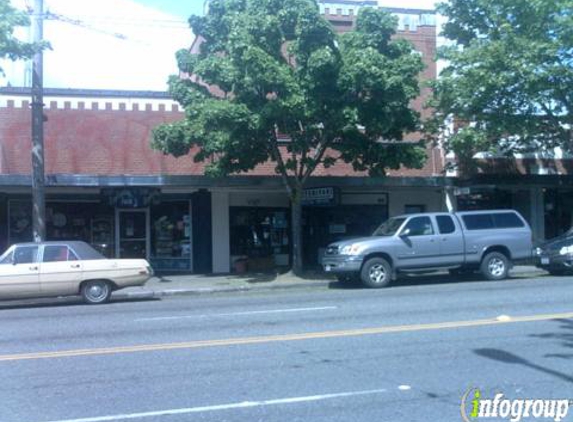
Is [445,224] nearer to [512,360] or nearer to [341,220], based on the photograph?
[341,220]

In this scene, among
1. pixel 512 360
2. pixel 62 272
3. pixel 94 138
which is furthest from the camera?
pixel 94 138

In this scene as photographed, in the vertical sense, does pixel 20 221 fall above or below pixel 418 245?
above

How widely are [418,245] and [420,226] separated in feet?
1.83

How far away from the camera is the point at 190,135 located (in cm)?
1967

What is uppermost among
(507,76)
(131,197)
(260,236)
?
(507,76)

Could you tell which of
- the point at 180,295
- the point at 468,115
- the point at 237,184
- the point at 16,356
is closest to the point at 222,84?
the point at 237,184

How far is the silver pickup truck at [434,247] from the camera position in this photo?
1841 centimetres

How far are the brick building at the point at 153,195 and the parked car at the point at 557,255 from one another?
5188 millimetres

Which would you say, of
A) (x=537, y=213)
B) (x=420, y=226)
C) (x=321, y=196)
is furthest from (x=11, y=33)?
(x=537, y=213)

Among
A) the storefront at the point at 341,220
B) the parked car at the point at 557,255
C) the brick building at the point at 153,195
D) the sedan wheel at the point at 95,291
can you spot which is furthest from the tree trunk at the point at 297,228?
the parked car at the point at 557,255

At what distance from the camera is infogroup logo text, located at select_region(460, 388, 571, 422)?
253 inches

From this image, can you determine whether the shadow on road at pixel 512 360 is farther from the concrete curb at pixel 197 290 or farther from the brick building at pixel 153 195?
the brick building at pixel 153 195

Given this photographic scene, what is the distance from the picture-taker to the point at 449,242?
19078 mm

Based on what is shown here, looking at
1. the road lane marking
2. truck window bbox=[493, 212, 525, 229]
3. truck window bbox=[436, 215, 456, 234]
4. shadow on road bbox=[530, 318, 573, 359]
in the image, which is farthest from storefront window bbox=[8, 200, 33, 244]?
shadow on road bbox=[530, 318, 573, 359]
